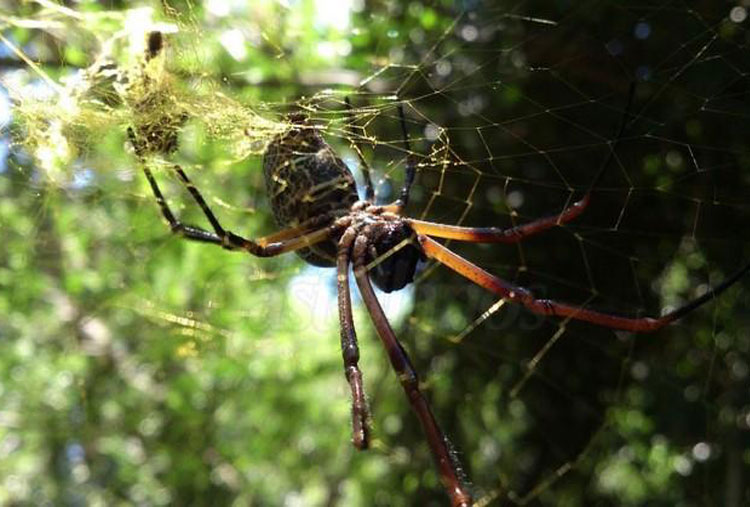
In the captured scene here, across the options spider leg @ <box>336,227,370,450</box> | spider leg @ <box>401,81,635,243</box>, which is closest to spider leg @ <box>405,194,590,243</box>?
spider leg @ <box>401,81,635,243</box>

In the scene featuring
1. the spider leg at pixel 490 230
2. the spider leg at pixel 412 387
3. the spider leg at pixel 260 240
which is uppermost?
the spider leg at pixel 260 240

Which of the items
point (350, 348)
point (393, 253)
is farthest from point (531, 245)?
point (350, 348)

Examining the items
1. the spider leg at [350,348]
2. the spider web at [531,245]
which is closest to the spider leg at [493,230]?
the spider leg at [350,348]

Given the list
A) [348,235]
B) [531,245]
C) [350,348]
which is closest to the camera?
[350,348]

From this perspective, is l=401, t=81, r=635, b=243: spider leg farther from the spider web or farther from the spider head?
the spider web

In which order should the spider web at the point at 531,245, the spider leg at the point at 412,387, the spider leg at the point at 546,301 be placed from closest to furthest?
1. the spider leg at the point at 412,387
2. the spider leg at the point at 546,301
3. the spider web at the point at 531,245

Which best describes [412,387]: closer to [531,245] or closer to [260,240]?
[260,240]

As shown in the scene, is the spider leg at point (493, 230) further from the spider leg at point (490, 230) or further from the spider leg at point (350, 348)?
the spider leg at point (350, 348)

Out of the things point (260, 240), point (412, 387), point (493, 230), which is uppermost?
point (260, 240)
